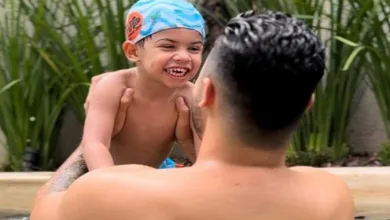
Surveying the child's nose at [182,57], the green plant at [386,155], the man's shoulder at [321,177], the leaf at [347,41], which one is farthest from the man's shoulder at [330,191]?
the green plant at [386,155]

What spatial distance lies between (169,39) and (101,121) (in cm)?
39

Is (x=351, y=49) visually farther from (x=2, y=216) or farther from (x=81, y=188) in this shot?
(x=81, y=188)

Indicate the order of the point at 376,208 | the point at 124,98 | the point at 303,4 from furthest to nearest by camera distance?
the point at 303,4
the point at 376,208
the point at 124,98

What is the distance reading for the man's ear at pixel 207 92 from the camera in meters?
1.70

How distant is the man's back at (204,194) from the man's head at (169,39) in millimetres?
1157

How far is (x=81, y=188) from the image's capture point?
176 cm

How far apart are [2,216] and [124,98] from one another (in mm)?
1424

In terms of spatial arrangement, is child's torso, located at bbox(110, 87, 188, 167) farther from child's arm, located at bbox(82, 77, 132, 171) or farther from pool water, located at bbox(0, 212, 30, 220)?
pool water, located at bbox(0, 212, 30, 220)

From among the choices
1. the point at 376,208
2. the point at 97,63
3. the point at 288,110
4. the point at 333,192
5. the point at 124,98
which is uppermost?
the point at 288,110

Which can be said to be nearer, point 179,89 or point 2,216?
Result: point 179,89

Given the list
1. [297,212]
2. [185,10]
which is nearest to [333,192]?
[297,212]

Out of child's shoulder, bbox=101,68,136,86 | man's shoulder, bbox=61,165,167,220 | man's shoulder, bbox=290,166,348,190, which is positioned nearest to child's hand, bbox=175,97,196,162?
child's shoulder, bbox=101,68,136,86

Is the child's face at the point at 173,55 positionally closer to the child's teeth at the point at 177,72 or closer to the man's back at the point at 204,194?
the child's teeth at the point at 177,72

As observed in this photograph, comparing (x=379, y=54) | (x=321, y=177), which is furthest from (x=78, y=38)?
(x=321, y=177)
